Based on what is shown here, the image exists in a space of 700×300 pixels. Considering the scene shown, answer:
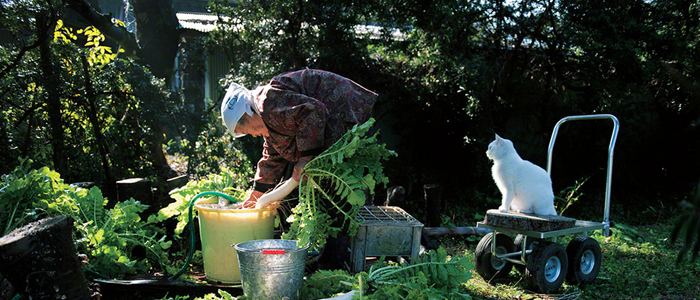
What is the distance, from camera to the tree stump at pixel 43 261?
2.20 meters

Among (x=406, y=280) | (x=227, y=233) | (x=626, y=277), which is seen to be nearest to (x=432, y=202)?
(x=626, y=277)

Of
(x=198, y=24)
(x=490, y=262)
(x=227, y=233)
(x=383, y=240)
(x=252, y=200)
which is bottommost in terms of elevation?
(x=490, y=262)

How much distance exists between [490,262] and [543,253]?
53 cm

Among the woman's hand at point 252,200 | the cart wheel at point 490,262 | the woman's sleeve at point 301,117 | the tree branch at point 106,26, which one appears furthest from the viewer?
the tree branch at point 106,26

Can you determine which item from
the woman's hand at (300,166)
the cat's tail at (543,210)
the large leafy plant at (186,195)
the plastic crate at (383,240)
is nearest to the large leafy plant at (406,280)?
the plastic crate at (383,240)

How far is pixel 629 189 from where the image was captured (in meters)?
7.82

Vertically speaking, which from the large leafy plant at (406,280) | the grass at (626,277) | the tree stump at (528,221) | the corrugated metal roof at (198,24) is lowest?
the grass at (626,277)

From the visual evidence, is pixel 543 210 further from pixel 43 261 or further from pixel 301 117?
pixel 43 261

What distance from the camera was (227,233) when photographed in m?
3.14

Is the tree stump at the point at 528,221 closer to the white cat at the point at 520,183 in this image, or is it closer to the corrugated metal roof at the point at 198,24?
the white cat at the point at 520,183

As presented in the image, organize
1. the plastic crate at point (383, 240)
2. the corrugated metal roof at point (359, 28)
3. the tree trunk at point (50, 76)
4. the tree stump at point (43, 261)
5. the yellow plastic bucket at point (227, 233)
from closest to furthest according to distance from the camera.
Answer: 1. the tree stump at point (43, 261)
2. the yellow plastic bucket at point (227, 233)
3. the plastic crate at point (383, 240)
4. the tree trunk at point (50, 76)
5. the corrugated metal roof at point (359, 28)

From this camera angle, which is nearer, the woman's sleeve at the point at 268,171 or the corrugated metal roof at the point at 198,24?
the woman's sleeve at the point at 268,171

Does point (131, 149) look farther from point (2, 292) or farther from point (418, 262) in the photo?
point (418, 262)

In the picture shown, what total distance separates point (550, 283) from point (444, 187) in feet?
11.3
